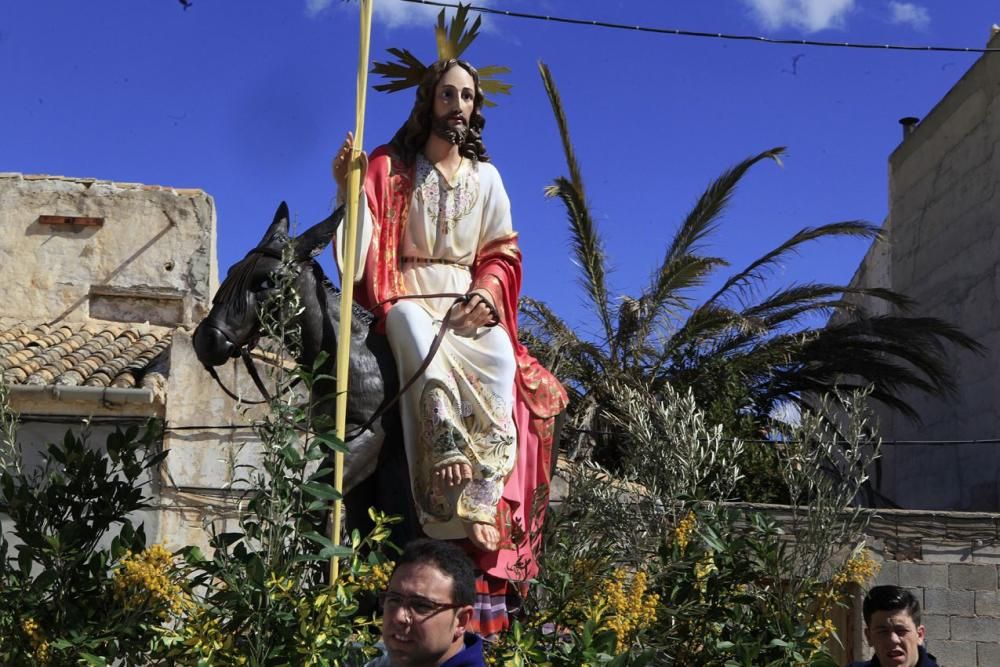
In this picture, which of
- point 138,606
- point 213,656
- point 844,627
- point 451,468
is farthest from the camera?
point 844,627

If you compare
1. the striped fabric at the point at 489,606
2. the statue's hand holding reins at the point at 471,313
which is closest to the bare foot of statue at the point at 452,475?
the striped fabric at the point at 489,606

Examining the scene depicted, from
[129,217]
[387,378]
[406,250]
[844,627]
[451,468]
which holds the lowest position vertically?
[844,627]

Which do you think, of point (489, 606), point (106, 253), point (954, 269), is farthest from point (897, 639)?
point (954, 269)

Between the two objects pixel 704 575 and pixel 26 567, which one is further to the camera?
pixel 704 575

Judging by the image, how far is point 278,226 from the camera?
15.7 ft

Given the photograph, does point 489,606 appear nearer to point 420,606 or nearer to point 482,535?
point 482,535

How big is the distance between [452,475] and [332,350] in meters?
0.68

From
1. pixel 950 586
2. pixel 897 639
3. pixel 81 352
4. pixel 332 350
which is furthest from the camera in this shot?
pixel 81 352

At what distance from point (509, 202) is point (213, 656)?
8.36 ft

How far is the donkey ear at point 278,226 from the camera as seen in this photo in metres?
4.71

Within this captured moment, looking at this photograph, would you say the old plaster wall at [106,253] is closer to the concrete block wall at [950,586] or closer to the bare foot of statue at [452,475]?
the concrete block wall at [950,586]

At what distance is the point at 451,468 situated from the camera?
4.54 meters

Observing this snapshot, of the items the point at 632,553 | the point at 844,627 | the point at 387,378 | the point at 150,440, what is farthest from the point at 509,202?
the point at 844,627

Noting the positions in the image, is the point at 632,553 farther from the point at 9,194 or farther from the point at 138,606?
the point at 9,194
